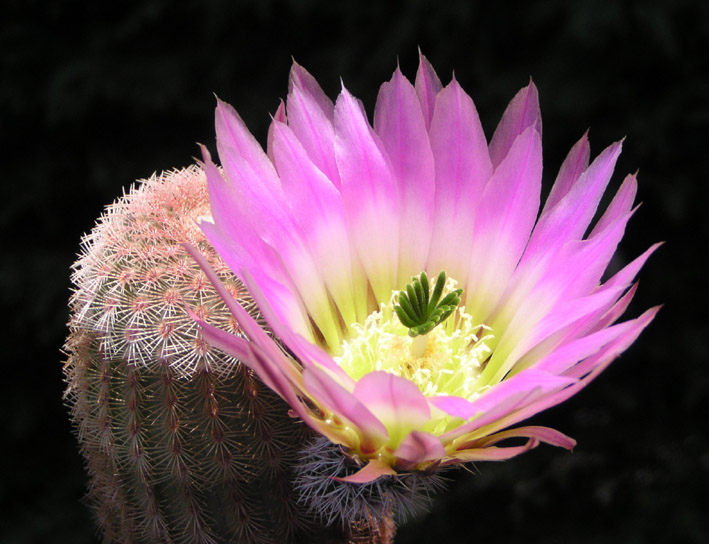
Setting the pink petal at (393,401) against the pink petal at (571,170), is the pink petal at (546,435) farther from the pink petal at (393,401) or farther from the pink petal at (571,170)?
the pink petal at (571,170)

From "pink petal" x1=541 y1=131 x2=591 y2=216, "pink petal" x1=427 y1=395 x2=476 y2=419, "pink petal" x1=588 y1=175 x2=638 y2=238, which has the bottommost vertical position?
"pink petal" x1=427 y1=395 x2=476 y2=419

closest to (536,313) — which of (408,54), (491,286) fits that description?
(491,286)

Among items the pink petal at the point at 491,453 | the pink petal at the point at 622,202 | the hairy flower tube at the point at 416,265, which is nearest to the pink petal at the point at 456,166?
the hairy flower tube at the point at 416,265

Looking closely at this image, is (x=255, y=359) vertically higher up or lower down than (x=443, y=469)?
higher up

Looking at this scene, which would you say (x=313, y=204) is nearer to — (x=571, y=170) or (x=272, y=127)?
(x=272, y=127)

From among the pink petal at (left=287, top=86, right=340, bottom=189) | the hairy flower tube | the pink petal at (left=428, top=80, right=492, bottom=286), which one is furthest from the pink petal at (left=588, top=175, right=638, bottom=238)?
the pink petal at (left=287, top=86, right=340, bottom=189)

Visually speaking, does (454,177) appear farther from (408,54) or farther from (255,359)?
(408,54)

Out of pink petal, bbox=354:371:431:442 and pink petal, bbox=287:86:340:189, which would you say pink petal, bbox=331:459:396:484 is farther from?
pink petal, bbox=287:86:340:189
